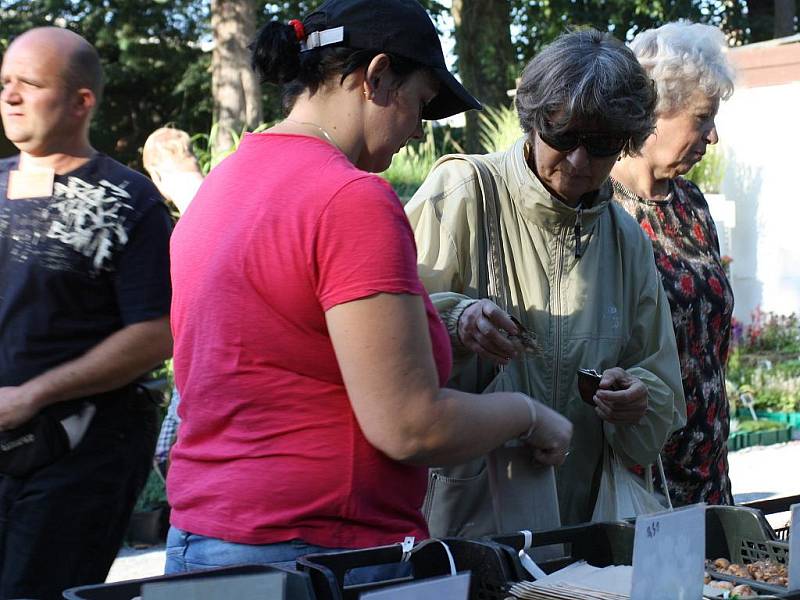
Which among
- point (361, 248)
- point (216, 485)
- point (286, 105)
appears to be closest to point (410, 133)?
point (286, 105)

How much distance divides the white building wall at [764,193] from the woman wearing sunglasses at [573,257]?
982 cm

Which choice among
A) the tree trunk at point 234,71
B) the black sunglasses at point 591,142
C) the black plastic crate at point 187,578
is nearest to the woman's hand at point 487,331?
the black sunglasses at point 591,142

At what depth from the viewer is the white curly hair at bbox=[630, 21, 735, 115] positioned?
9.99 ft

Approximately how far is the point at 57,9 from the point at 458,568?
17.3 m

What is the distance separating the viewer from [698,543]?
1.76m

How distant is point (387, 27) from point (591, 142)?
0.71 meters

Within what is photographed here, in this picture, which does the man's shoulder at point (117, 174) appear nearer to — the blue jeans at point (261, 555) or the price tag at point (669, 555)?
the blue jeans at point (261, 555)

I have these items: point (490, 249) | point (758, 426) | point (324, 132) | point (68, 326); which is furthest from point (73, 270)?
point (758, 426)

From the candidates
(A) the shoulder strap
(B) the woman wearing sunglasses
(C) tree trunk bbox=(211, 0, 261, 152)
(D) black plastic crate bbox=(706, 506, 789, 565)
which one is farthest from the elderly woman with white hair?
(C) tree trunk bbox=(211, 0, 261, 152)

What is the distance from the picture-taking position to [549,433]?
6.34 ft

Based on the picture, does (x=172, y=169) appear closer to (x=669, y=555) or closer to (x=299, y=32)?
(x=299, y=32)

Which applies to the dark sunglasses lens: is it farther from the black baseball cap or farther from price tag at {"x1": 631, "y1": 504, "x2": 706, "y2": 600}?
price tag at {"x1": 631, "y1": 504, "x2": 706, "y2": 600}

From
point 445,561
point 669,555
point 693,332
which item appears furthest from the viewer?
point 693,332

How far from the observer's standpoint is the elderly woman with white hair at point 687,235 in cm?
301
